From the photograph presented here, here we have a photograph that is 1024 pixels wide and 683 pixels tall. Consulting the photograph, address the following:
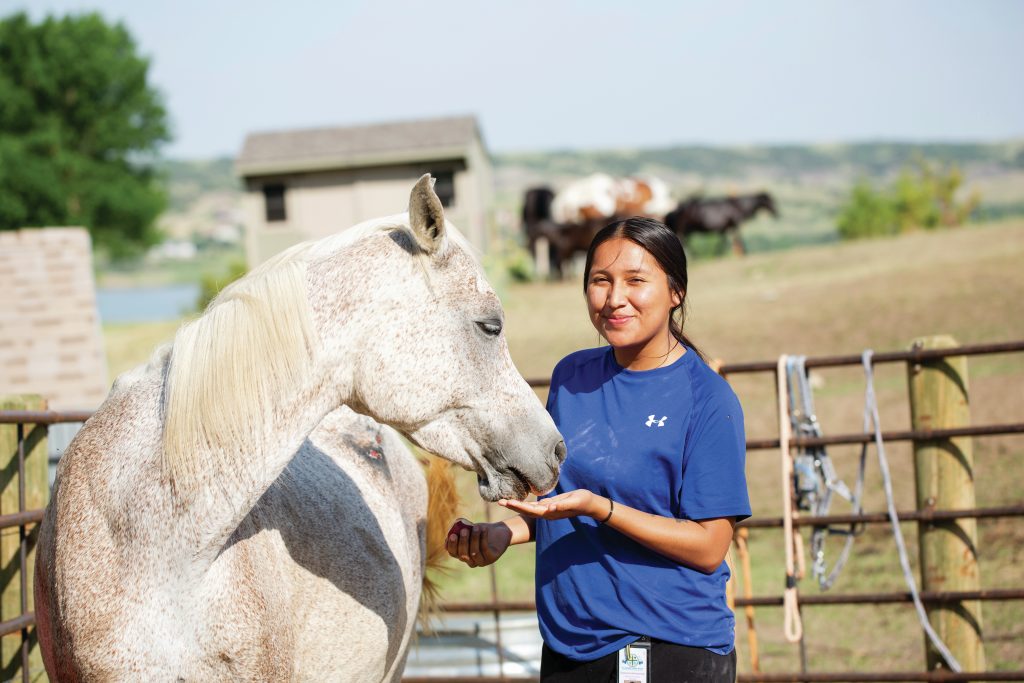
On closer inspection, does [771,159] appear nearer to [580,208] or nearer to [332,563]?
[580,208]

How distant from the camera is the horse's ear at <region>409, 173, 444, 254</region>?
6.66 feet

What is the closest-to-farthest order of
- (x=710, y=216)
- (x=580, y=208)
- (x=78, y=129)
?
(x=710, y=216)
(x=580, y=208)
(x=78, y=129)

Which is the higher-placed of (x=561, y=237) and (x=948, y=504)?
(x=561, y=237)

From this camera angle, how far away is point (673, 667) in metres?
2.10

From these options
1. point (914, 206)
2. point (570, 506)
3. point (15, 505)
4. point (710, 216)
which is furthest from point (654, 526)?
point (914, 206)

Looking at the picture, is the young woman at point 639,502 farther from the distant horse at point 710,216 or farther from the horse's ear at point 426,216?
the distant horse at point 710,216

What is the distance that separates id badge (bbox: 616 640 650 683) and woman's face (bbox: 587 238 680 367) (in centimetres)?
69

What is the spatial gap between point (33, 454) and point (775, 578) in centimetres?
497

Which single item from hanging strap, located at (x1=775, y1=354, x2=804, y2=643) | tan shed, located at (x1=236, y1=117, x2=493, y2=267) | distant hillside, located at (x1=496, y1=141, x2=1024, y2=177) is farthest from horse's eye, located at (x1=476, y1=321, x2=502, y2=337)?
distant hillside, located at (x1=496, y1=141, x2=1024, y2=177)

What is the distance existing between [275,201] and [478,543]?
25.9m

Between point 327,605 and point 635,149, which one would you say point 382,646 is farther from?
point 635,149

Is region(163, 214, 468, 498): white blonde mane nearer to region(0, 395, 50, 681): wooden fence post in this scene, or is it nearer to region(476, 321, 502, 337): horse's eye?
region(476, 321, 502, 337): horse's eye

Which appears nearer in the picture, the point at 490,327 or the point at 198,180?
the point at 490,327

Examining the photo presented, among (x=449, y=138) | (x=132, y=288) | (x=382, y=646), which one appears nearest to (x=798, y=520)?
(x=382, y=646)
